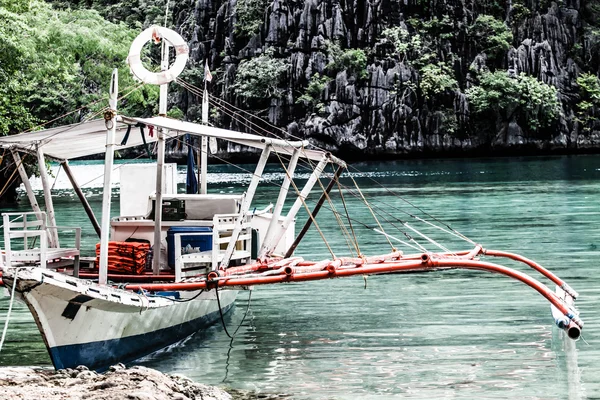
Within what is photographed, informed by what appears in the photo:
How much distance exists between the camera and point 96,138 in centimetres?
1380

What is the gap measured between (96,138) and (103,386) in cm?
629

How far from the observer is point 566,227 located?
2608 cm

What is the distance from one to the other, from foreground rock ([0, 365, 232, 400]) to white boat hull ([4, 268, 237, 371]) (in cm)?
92

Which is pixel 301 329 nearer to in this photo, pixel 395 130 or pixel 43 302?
pixel 43 302

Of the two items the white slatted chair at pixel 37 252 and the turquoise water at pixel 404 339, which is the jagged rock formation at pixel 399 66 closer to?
the turquoise water at pixel 404 339

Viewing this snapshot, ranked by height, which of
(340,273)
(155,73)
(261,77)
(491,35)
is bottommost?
(340,273)

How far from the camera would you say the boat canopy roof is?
1226 cm

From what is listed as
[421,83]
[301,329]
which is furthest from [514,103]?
[301,329]

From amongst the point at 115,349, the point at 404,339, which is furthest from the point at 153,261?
the point at 404,339

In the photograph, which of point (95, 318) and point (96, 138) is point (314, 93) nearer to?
point (96, 138)

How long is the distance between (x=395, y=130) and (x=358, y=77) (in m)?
5.66

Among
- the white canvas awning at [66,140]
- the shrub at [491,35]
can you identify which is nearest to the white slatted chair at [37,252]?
the white canvas awning at [66,140]

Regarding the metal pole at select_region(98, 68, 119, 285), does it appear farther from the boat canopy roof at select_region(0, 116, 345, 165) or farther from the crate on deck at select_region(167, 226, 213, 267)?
the crate on deck at select_region(167, 226, 213, 267)

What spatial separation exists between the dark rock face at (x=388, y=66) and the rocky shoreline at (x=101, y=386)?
214 ft
